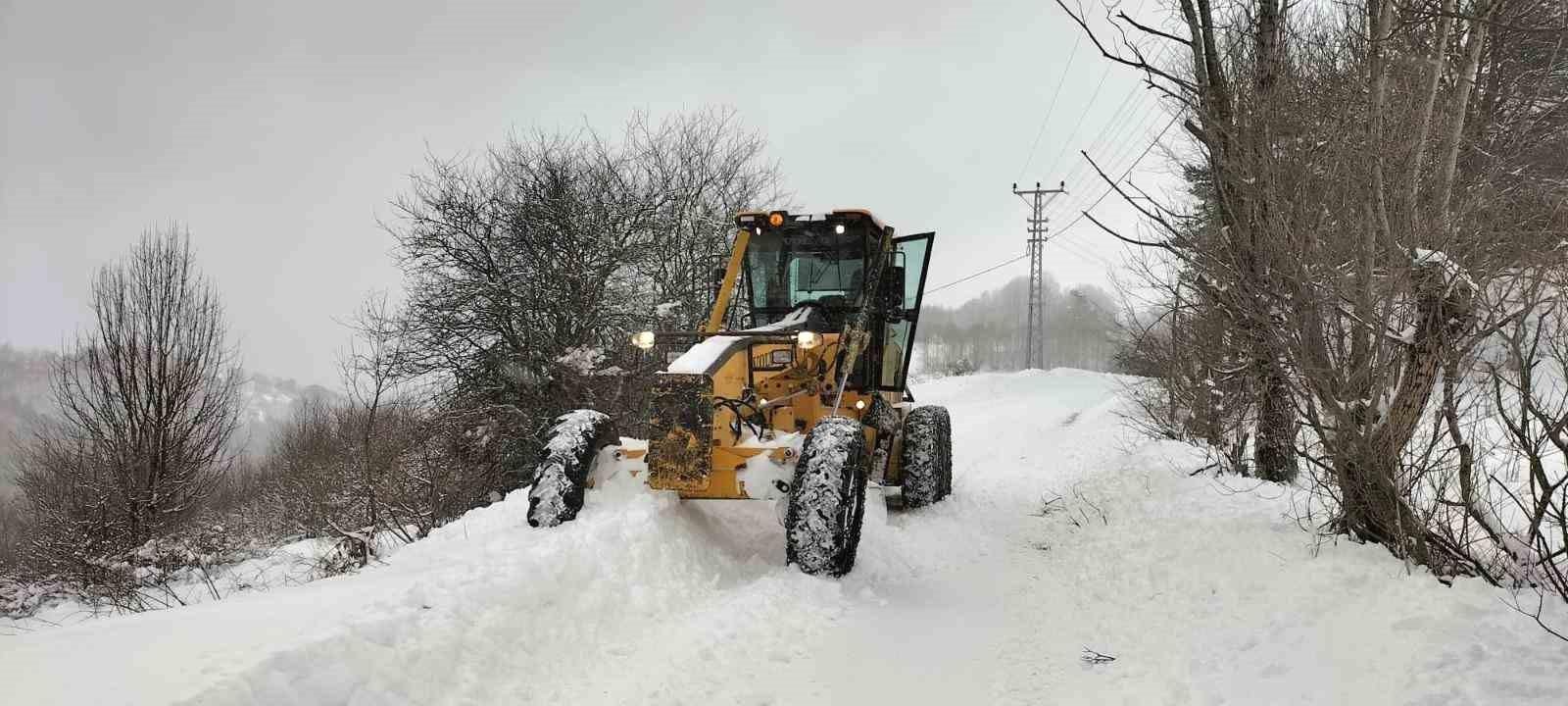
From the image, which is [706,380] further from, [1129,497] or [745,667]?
[1129,497]

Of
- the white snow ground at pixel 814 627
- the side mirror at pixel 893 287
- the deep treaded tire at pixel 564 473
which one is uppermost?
the side mirror at pixel 893 287

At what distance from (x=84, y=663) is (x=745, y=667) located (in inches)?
103

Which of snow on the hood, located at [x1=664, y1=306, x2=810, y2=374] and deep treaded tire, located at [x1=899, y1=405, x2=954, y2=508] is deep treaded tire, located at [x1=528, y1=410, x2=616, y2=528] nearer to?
snow on the hood, located at [x1=664, y1=306, x2=810, y2=374]

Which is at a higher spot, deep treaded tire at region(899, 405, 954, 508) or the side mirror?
the side mirror

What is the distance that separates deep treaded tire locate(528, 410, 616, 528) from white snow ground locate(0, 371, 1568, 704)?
18 centimetres

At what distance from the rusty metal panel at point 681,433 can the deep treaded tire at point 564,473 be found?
0.54 m

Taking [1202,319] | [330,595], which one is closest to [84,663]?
[330,595]

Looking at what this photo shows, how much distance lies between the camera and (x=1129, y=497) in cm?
762

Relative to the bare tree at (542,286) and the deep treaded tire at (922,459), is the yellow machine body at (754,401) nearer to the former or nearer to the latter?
the deep treaded tire at (922,459)

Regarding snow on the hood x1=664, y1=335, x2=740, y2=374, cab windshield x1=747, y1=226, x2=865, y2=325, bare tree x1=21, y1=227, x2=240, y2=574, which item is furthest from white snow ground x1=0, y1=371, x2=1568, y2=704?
bare tree x1=21, y1=227, x2=240, y2=574

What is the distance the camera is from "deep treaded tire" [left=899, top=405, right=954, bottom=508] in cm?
773

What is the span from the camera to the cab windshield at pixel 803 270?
301 inches

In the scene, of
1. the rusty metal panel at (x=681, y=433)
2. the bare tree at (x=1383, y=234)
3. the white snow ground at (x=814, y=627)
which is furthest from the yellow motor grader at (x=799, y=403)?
the bare tree at (x=1383, y=234)

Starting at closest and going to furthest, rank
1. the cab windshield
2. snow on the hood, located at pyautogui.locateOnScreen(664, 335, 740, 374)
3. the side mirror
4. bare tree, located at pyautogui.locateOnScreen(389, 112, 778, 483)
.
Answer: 1. snow on the hood, located at pyautogui.locateOnScreen(664, 335, 740, 374)
2. the cab windshield
3. the side mirror
4. bare tree, located at pyautogui.locateOnScreen(389, 112, 778, 483)
